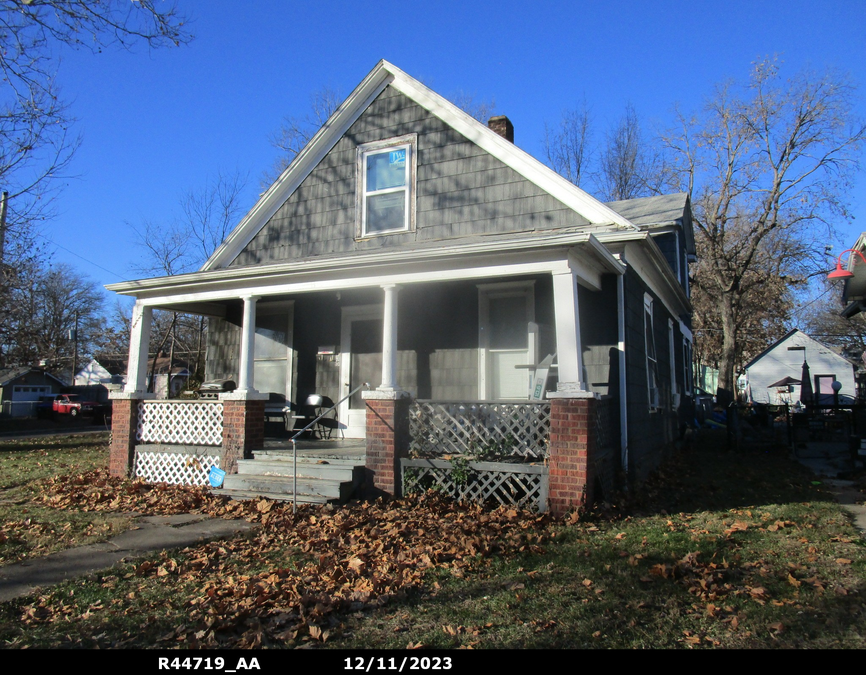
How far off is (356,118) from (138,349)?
18.8 ft

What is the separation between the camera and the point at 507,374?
987 cm

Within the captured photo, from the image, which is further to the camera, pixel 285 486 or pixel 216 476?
pixel 216 476

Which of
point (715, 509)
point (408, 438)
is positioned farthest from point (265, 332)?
point (715, 509)

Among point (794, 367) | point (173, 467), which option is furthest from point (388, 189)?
point (794, 367)

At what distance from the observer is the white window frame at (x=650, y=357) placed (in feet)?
36.3

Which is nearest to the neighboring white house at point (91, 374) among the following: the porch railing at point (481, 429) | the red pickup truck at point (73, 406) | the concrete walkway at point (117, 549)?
the red pickup truck at point (73, 406)

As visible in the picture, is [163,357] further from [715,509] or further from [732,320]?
[715,509]

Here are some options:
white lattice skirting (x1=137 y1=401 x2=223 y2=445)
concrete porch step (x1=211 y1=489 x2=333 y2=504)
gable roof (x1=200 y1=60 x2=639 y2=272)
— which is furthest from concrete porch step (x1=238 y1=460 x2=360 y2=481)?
gable roof (x1=200 y1=60 x2=639 y2=272)

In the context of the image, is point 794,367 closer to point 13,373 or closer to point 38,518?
point 38,518

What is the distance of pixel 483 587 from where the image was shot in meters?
4.77

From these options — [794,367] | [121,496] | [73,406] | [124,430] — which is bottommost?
A: [121,496]

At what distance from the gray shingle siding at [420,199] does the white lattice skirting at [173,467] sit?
13.3 feet

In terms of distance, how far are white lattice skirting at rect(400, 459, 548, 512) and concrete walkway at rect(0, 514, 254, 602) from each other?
7.11 feet
